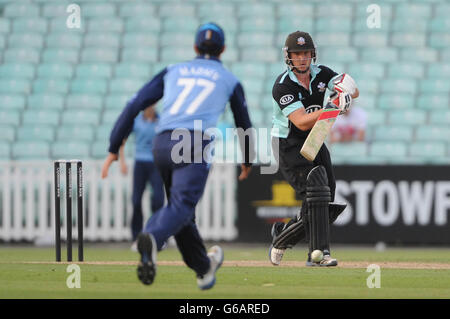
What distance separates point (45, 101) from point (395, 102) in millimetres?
5659

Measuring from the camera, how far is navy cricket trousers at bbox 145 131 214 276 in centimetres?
622

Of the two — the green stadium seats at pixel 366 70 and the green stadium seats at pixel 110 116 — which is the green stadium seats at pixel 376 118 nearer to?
the green stadium seats at pixel 366 70

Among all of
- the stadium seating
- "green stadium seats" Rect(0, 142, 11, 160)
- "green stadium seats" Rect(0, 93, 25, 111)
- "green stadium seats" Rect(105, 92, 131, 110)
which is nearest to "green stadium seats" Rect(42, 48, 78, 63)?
the stadium seating

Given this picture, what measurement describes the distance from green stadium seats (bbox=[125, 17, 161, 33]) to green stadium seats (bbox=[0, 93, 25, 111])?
2447 mm

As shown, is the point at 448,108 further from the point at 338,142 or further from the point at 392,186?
the point at 392,186

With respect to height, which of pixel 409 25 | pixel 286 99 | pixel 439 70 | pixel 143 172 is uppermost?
pixel 409 25

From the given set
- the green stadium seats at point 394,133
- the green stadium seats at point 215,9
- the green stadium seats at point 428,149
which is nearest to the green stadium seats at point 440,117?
the green stadium seats at point 394,133

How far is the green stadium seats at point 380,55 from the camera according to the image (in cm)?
1622

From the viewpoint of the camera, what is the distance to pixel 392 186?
12727mm

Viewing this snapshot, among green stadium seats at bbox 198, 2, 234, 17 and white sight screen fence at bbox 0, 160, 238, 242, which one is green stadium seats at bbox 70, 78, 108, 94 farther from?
white sight screen fence at bbox 0, 160, 238, 242

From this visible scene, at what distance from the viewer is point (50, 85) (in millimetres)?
16281

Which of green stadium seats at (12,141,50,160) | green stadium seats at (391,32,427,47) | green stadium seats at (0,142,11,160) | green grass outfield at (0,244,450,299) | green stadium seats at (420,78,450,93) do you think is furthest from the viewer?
green stadium seats at (391,32,427,47)

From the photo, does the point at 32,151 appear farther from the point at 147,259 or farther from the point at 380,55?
the point at 147,259

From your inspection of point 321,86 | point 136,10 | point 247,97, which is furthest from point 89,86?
point 321,86
